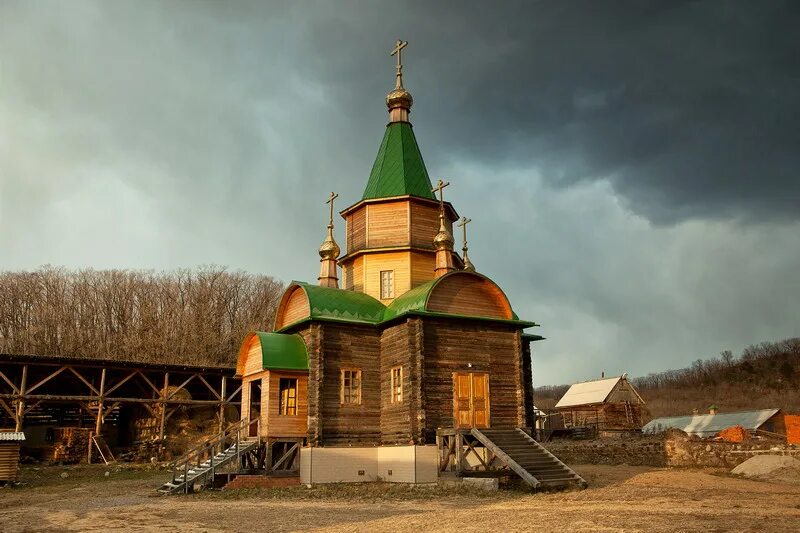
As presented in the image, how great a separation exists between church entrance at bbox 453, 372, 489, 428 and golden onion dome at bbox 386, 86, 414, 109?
12.2m

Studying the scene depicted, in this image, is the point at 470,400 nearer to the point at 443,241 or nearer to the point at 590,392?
the point at 443,241

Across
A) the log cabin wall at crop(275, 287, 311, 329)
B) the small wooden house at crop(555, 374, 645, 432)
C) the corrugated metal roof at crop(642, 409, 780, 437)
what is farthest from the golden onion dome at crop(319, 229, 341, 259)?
the small wooden house at crop(555, 374, 645, 432)

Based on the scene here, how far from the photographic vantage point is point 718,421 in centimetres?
4325

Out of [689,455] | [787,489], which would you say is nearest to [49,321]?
[689,455]

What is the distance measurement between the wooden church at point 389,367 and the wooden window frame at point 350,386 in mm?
34

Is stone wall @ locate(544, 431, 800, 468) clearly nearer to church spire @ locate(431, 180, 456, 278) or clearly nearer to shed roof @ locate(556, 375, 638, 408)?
church spire @ locate(431, 180, 456, 278)

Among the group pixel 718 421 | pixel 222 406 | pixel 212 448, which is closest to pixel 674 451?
pixel 212 448

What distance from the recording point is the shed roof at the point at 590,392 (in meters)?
54.1

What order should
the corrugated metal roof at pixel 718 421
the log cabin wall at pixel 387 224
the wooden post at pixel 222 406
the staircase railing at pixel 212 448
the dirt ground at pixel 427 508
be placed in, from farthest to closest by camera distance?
1. the corrugated metal roof at pixel 718 421
2. the wooden post at pixel 222 406
3. the log cabin wall at pixel 387 224
4. the staircase railing at pixel 212 448
5. the dirt ground at pixel 427 508

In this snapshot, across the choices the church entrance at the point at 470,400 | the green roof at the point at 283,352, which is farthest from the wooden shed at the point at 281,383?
the church entrance at the point at 470,400

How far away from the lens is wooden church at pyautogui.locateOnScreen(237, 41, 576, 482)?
22281 millimetres

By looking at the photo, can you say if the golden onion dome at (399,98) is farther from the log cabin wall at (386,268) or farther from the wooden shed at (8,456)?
the wooden shed at (8,456)

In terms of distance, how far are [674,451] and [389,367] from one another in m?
12.0

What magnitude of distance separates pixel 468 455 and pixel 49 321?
37.7 metres
